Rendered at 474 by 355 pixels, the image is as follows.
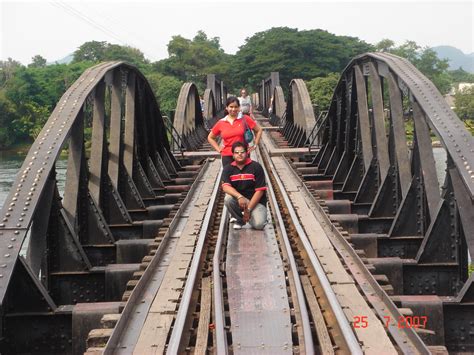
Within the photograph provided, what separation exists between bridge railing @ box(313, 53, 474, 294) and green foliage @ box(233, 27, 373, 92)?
235 feet

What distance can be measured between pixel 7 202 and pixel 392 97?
19.9 ft

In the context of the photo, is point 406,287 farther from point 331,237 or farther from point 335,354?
point 335,354

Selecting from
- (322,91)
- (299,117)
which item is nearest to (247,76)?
(322,91)

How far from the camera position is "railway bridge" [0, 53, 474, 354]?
5398 millimetres

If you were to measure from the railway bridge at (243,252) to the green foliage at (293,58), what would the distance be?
7289 cm

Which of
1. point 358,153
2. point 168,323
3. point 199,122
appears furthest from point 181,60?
point 168,323

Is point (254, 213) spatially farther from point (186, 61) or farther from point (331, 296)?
point (186, 61)

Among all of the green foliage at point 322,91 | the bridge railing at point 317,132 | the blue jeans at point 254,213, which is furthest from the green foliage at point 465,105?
the blue jeans at point 254,213

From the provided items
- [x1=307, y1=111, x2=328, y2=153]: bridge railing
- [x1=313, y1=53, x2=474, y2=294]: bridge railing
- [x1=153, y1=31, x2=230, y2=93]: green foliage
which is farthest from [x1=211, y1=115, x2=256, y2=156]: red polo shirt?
[x1=153, y1=31, x2=230, y2=93]: green foliage

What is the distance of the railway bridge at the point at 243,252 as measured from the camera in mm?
5398

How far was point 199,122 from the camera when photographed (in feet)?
98.9

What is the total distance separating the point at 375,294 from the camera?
6.07 meters
